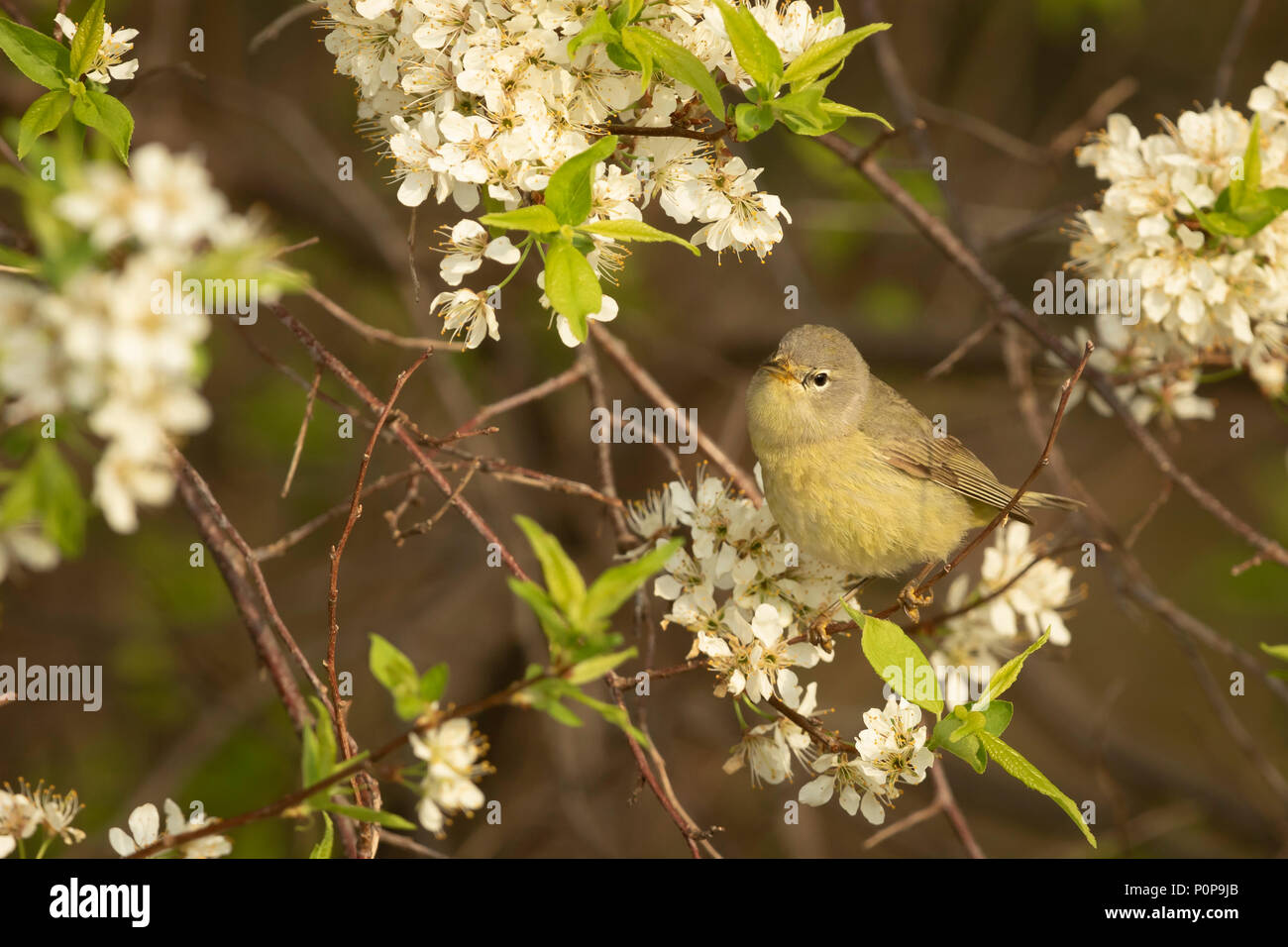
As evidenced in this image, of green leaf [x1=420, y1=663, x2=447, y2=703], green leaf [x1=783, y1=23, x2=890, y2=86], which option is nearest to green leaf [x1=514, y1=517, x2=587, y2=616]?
green leaf [x1=420, y1=663, x2=447, y2=703]

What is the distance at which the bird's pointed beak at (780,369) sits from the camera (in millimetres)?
3330

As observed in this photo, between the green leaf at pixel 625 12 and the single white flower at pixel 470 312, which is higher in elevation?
the green leaf at pixel 625 12

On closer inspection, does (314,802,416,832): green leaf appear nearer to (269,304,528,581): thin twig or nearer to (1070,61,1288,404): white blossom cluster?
(269,304,528,581): thin twig

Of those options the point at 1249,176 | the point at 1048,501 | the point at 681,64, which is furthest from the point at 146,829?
the point at 1249,176

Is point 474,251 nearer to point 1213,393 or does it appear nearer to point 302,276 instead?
point 302,276

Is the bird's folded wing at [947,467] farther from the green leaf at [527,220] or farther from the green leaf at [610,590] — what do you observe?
the green leaf at [610,590]

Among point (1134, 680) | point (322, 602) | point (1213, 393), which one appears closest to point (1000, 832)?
point (1134, 680)

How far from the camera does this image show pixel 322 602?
223 inches

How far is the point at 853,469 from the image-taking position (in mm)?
3324

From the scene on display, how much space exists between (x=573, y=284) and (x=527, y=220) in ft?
0.49

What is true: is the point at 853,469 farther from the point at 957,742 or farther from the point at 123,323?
the point at 123,323

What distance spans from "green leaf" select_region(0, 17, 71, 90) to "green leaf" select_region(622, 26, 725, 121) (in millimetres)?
1231

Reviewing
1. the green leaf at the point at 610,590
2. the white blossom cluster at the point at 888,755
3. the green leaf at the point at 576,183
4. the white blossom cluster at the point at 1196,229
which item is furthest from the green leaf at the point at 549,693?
the white blossom cluster at the point at 1196,229

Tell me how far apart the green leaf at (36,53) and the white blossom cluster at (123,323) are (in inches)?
47.9
